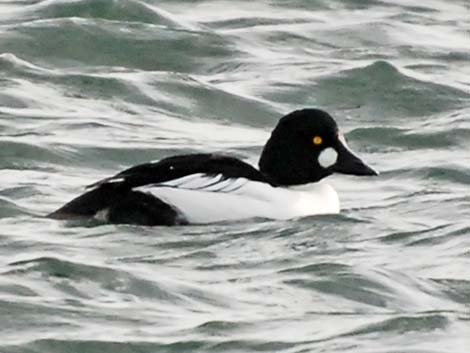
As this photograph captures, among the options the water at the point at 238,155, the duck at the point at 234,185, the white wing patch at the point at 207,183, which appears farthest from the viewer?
the white wing patch at the point at 207,183

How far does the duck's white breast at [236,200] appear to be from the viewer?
13141 mm

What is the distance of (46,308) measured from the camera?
10953 mm

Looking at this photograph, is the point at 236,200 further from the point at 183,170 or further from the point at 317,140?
the point at 317,140

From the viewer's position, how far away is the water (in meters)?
10.9

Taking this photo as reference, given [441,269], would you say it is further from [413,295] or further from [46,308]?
[46,308]

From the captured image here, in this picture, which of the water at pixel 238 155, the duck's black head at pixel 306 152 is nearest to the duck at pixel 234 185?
the duck's black head at pixel 306 152

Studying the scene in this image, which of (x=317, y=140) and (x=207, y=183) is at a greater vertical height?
(x=317, y=140)

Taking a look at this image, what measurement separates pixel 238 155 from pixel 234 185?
2265mm

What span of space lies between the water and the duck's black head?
295 millimetres

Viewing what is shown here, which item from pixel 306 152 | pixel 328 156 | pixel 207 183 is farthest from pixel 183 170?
pixel 328 156

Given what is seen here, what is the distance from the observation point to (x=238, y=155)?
15586mm

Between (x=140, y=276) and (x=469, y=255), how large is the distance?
1.95 meters

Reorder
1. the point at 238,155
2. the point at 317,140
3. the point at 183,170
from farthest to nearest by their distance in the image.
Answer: the point at 238,155, the point at 317,140, the point at 183,170

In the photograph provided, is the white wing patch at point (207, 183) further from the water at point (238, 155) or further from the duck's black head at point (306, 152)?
the duck's black head at point (306, 152)
